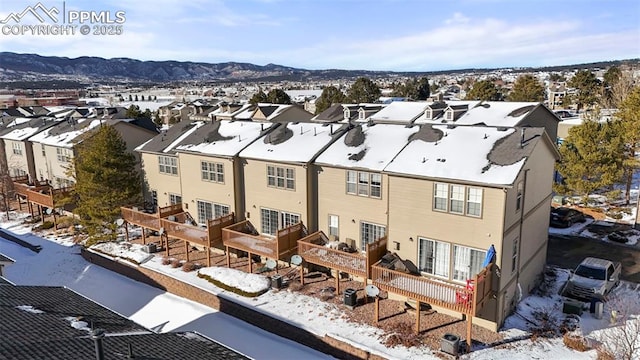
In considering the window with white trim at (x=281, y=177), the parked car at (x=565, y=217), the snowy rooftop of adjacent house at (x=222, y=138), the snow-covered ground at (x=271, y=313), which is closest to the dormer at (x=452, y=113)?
the parked car at (x=565, y=217)

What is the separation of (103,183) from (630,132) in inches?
1482

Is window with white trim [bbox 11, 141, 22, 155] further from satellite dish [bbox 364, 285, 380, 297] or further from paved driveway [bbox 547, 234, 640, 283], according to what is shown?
paved driveway [bbox 547, 234, 640, 283]

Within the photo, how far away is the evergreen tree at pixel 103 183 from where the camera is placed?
27.9 m

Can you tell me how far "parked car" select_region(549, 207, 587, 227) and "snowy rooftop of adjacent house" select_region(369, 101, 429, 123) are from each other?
15289 millimetres

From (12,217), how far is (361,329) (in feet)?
112

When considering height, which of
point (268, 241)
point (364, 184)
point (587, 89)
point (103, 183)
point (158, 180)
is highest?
point (587, 89)

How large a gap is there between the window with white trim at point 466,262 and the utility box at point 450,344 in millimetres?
2614

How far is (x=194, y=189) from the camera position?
2708 centimetres

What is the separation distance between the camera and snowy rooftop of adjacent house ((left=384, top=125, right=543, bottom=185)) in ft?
56.5

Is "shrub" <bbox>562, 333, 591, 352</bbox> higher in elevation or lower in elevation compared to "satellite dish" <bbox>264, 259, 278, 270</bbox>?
lower

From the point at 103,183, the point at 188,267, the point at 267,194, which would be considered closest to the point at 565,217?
the point at 267,194

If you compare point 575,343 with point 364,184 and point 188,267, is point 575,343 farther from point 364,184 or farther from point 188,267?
point 188,267

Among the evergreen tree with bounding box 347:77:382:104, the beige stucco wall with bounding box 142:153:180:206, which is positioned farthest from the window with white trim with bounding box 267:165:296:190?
the evergreen tree with bounding box 347:77:382:104

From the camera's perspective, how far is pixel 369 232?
21188 millimetres
